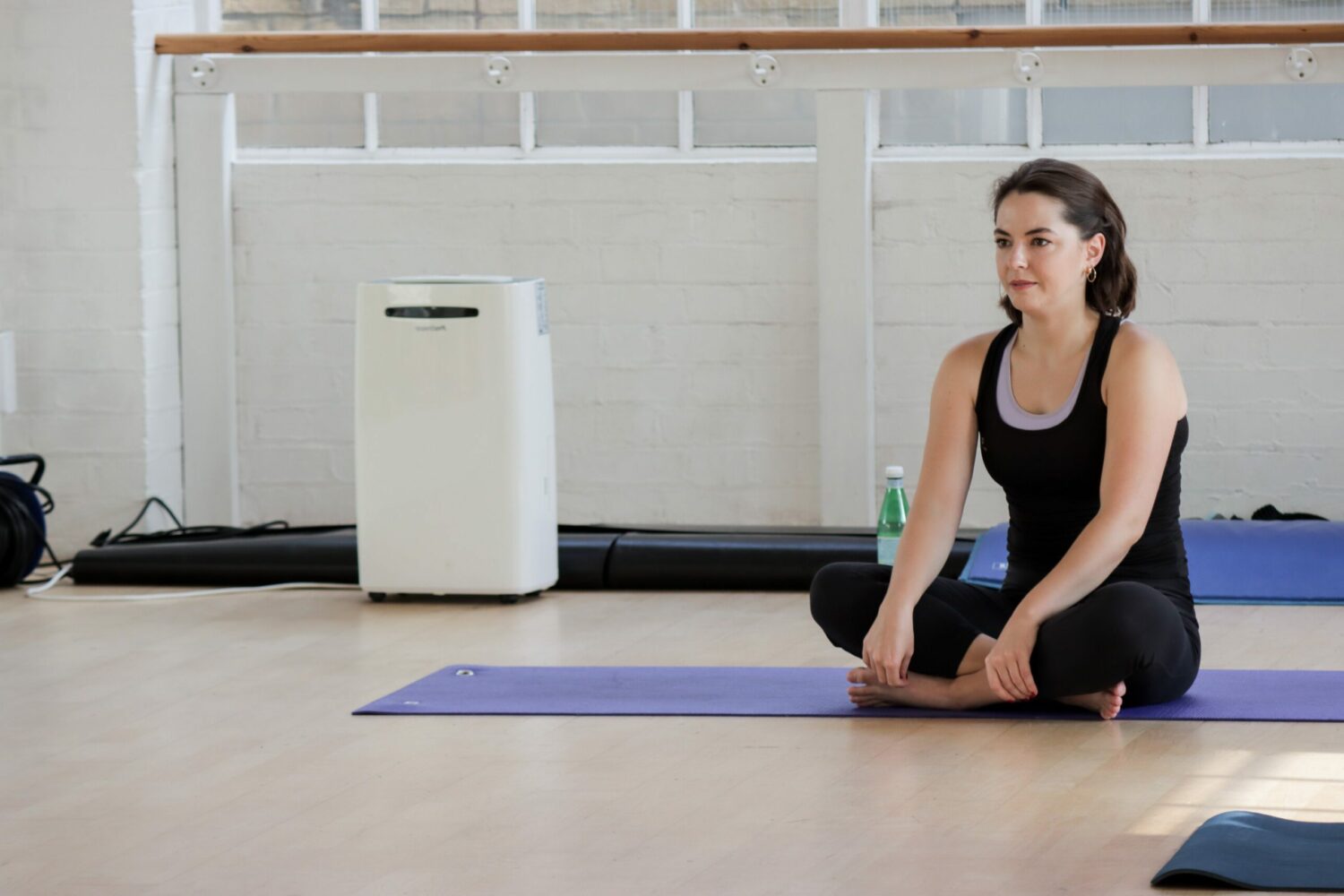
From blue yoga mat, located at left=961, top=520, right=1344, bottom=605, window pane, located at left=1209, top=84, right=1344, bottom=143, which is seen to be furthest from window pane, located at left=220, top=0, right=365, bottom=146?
window pane, located at left=1209, top=84, right=1344, bottom=143

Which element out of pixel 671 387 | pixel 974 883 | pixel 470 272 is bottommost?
pixel 974 883

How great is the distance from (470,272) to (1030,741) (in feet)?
9.35

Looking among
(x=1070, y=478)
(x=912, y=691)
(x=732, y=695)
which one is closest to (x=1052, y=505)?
(x=1070, y=478)

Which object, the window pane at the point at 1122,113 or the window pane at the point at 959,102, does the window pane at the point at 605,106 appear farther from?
the window pane at the point at 1122,113

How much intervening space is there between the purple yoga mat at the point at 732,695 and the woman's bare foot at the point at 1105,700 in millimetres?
27

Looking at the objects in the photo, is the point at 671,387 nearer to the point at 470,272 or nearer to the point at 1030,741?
the point at 470,272

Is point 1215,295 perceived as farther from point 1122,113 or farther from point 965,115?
point 965,115

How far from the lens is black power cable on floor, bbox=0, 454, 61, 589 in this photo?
15.5ft

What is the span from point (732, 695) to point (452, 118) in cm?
261

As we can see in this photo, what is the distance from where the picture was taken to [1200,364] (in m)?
5.19

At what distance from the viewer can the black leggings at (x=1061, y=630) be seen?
2953 millimetres

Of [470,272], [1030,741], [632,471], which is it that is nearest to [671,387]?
[632,471]

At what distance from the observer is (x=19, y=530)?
4.75 metres

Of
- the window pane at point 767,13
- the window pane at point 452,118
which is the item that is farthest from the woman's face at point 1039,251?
the window pane at point 452,118
